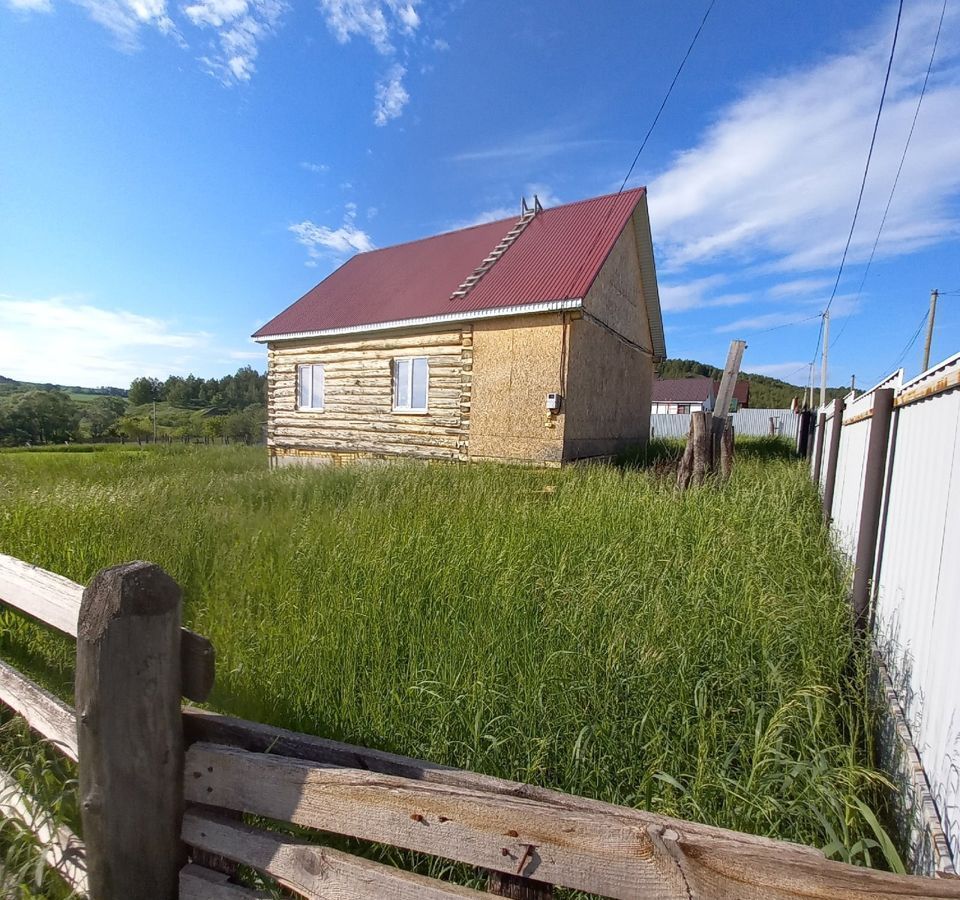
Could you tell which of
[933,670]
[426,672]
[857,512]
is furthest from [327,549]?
[857,512]

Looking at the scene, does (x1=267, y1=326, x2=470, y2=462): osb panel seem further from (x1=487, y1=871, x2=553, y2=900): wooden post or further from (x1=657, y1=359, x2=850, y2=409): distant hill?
(x1=657, y1=359, x2=850, y2=409): distant hill

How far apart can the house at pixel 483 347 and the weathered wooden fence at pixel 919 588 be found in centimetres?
706

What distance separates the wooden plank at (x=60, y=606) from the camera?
1488mm

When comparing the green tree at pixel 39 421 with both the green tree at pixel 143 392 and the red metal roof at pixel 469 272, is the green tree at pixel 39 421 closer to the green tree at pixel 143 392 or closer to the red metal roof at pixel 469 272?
the green tree at pixel 143 392

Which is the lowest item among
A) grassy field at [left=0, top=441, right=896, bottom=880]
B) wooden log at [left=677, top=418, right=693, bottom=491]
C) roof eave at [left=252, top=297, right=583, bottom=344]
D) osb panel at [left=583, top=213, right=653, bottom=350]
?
grassy field at [left=0, top=441, right=896, bottom=880]

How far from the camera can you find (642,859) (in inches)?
44.4

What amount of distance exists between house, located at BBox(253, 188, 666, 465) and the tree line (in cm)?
1084

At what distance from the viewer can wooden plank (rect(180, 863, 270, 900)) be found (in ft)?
4.72

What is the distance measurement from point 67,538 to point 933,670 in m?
6.47

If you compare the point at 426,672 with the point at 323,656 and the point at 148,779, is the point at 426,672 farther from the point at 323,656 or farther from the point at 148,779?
the point at 148,779

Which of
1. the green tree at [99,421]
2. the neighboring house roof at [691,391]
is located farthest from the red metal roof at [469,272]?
the green tree at [99,421]

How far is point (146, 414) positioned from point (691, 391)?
65.3 meters

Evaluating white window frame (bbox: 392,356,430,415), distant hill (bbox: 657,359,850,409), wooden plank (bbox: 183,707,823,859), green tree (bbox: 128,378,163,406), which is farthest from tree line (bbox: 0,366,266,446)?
distant hill (bbox: 657,359,850,409)

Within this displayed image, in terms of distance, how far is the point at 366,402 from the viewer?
12.8 metres
